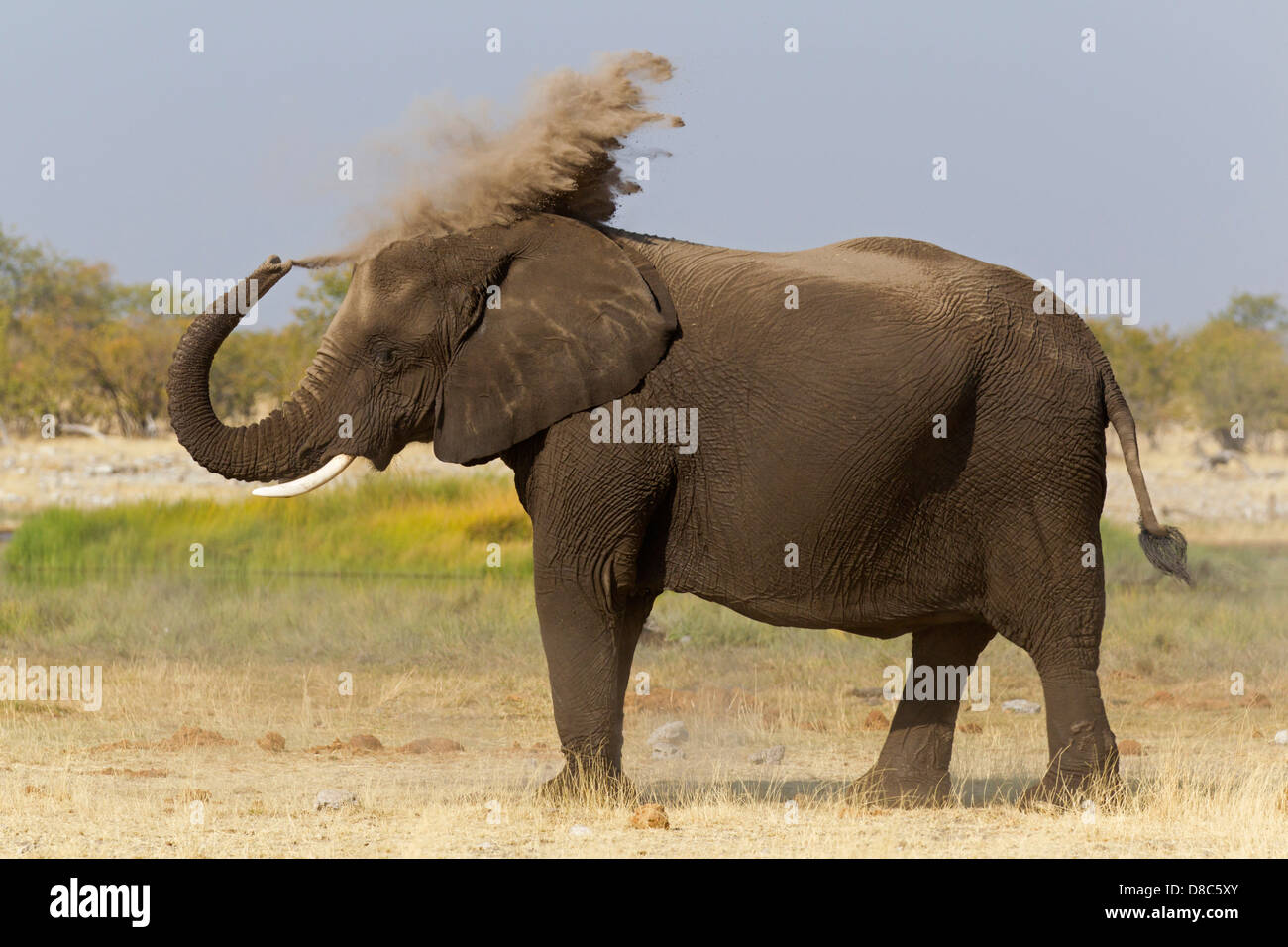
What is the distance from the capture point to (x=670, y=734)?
493 inches

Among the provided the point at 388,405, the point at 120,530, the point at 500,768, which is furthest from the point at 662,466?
the point at 120,530

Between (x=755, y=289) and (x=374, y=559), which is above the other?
(x=755, y=289)

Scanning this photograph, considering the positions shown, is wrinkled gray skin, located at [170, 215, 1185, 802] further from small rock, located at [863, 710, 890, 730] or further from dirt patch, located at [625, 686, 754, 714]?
dirt patch, located at [625, 686, 754, 714]

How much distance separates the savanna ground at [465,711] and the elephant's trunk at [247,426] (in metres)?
1.74

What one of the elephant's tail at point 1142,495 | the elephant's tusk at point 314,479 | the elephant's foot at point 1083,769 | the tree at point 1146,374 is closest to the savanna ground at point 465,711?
the elephant's foot at point 1083,769

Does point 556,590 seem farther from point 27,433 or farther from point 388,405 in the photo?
point 27,433

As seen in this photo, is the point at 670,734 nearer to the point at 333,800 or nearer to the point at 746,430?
the point at 333,800

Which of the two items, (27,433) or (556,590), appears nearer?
(556,590)

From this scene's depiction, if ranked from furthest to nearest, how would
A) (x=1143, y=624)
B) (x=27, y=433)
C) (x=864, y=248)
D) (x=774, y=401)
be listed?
(x=27, y=433) < (x=1143, y=624) < (x=864, y=248) < (x=774, y=401)

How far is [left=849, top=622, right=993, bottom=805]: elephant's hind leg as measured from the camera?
9.77m

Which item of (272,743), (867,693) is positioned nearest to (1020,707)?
(867,693)

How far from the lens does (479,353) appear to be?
920 centimetres

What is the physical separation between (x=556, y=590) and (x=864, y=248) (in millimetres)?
2429

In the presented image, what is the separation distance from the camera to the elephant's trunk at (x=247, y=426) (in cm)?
921
